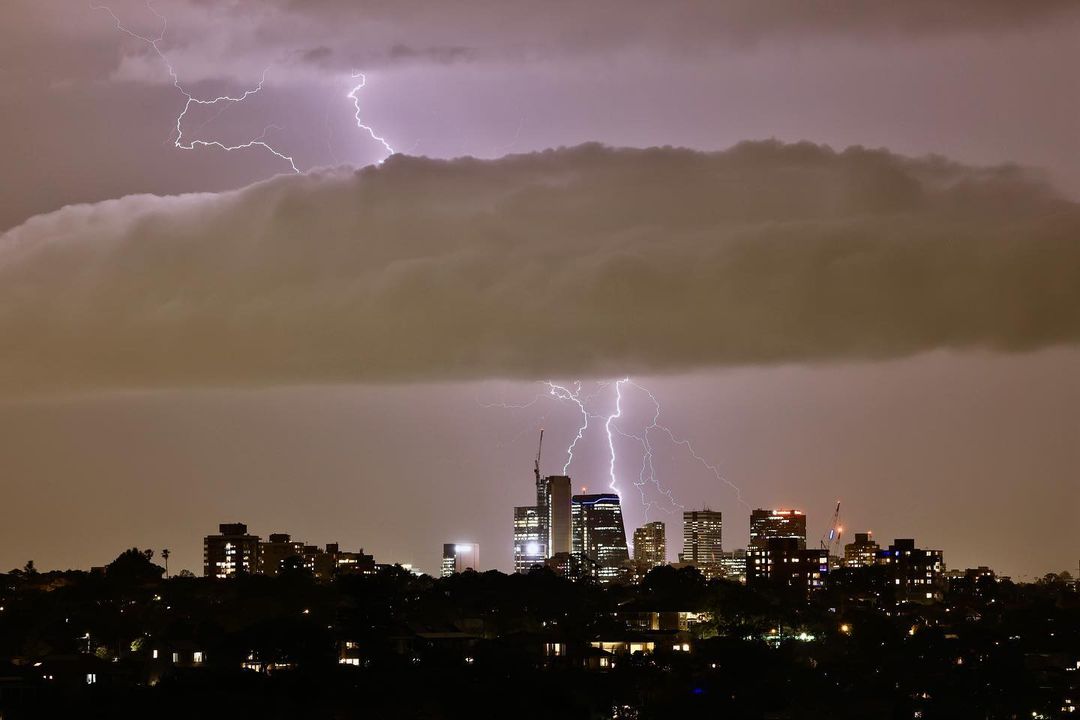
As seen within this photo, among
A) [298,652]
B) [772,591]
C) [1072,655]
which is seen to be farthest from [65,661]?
[772,591]

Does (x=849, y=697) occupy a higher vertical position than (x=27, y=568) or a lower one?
Answer: lower

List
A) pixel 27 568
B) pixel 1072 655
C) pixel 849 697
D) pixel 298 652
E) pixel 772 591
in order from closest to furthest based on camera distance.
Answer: pixel 849 697, pixel 298 652, pixel 1072 655, pixel 772 591, pixel 27 568

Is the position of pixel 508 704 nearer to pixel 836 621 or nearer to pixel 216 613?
pixel 216 613

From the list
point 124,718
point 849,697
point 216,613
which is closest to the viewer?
point 124,718

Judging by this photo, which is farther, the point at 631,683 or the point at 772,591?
the point at 772,591

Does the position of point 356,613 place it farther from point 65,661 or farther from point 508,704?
point 508,704

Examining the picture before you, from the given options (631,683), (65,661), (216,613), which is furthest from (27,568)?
(631,683)
